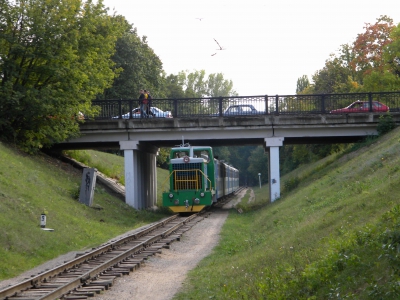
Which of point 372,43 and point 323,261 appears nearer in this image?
point 323,261

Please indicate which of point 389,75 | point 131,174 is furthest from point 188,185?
point 389,75

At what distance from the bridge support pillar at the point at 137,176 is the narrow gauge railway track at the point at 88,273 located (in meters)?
12.9

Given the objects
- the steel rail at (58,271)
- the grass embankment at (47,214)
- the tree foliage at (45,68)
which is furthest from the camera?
the tree foliage at (45,68)

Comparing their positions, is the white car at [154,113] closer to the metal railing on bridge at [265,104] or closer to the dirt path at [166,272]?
the metal railing on bridge at [265,104]

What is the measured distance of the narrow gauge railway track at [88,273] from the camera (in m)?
11.1

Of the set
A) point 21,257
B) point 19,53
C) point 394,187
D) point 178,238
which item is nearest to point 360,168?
point 178,238

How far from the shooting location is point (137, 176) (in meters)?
34.2

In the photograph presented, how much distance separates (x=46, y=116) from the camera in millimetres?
30438

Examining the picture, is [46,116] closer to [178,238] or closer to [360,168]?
[178,238]

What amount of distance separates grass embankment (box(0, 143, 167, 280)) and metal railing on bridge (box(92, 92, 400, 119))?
453 cm

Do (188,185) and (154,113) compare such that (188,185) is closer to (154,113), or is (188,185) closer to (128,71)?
(154,113)

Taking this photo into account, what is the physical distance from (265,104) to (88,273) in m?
22.1

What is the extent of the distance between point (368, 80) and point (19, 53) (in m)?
28.4

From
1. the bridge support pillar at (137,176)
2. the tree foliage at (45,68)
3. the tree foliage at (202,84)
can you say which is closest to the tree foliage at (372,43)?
the bridge support pillar at (137,176)
